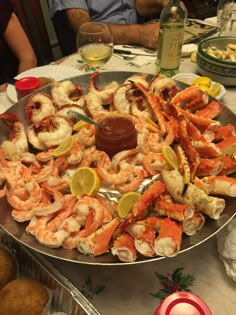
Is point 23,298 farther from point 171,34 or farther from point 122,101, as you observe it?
point 171,34

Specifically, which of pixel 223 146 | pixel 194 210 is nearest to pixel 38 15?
pixel 223 146

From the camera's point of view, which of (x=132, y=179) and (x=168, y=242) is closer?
(x=168, y=242)

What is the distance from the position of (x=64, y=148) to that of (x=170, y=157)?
360 mm

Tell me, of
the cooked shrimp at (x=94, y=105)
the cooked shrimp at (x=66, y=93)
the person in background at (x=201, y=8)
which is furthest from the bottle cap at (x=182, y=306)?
the person in background at (x=201, y=8)

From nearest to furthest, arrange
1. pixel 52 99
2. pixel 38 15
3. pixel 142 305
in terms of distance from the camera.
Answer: pixel 142 305, pixel 52 99, pixel 38 15

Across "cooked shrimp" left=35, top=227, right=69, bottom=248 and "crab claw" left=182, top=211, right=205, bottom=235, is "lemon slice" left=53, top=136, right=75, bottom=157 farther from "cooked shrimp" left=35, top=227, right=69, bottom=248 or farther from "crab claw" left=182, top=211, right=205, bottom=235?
"crab claw" left=182, top=211, right=205, bottom=235

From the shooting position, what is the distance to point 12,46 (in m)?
2.28

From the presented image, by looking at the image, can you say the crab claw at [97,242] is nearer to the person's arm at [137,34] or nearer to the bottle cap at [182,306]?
the bottle cap at [182,306]

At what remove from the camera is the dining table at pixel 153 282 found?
0.90m

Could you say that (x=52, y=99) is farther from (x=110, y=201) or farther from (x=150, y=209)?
(x=150, y=209)

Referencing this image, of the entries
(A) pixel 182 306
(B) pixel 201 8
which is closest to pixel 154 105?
(A) pixel 182 306

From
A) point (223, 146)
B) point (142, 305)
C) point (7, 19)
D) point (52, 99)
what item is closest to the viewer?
point (142, 305)

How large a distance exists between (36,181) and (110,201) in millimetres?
243

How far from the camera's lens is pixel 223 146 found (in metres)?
1.15
